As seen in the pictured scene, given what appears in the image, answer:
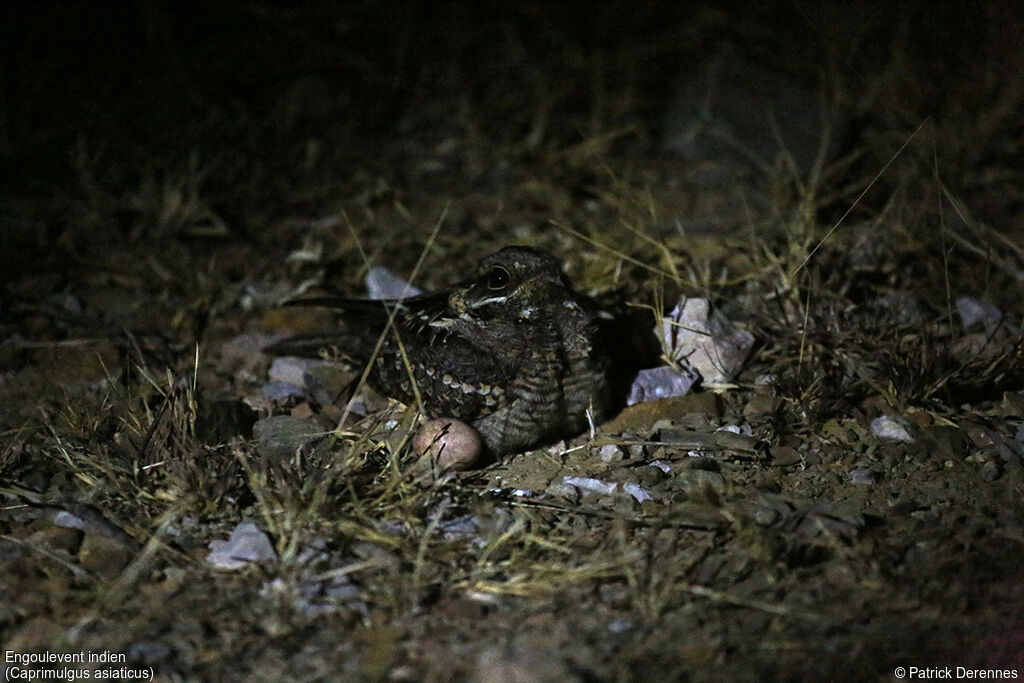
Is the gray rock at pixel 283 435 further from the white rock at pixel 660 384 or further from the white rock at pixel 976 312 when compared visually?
the white rock at pixel 976 312

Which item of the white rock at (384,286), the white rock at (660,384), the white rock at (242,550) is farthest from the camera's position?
the white rock at (384,286)

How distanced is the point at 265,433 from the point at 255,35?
394 centimetres

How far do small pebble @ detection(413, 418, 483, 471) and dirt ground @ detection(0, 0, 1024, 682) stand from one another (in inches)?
2.7

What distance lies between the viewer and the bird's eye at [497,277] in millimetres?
3446

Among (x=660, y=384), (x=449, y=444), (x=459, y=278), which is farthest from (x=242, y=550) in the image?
(x=459, y=278)

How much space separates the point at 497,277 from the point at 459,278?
1107 mm

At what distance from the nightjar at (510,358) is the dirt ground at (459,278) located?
0.13m

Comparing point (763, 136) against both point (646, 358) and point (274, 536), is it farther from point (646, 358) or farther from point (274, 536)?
point (274, 536)

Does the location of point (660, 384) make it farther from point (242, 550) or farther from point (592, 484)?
point (242, 550)

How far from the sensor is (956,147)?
5.48m

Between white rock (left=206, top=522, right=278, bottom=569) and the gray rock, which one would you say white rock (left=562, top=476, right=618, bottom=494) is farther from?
white rock (left=206, top=522, right=278, bottom=569)

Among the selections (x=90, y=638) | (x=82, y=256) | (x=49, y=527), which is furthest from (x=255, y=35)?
(x=90, y=638)

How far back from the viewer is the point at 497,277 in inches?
137

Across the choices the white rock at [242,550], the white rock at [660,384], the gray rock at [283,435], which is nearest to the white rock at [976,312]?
the white rock at [660,384]
